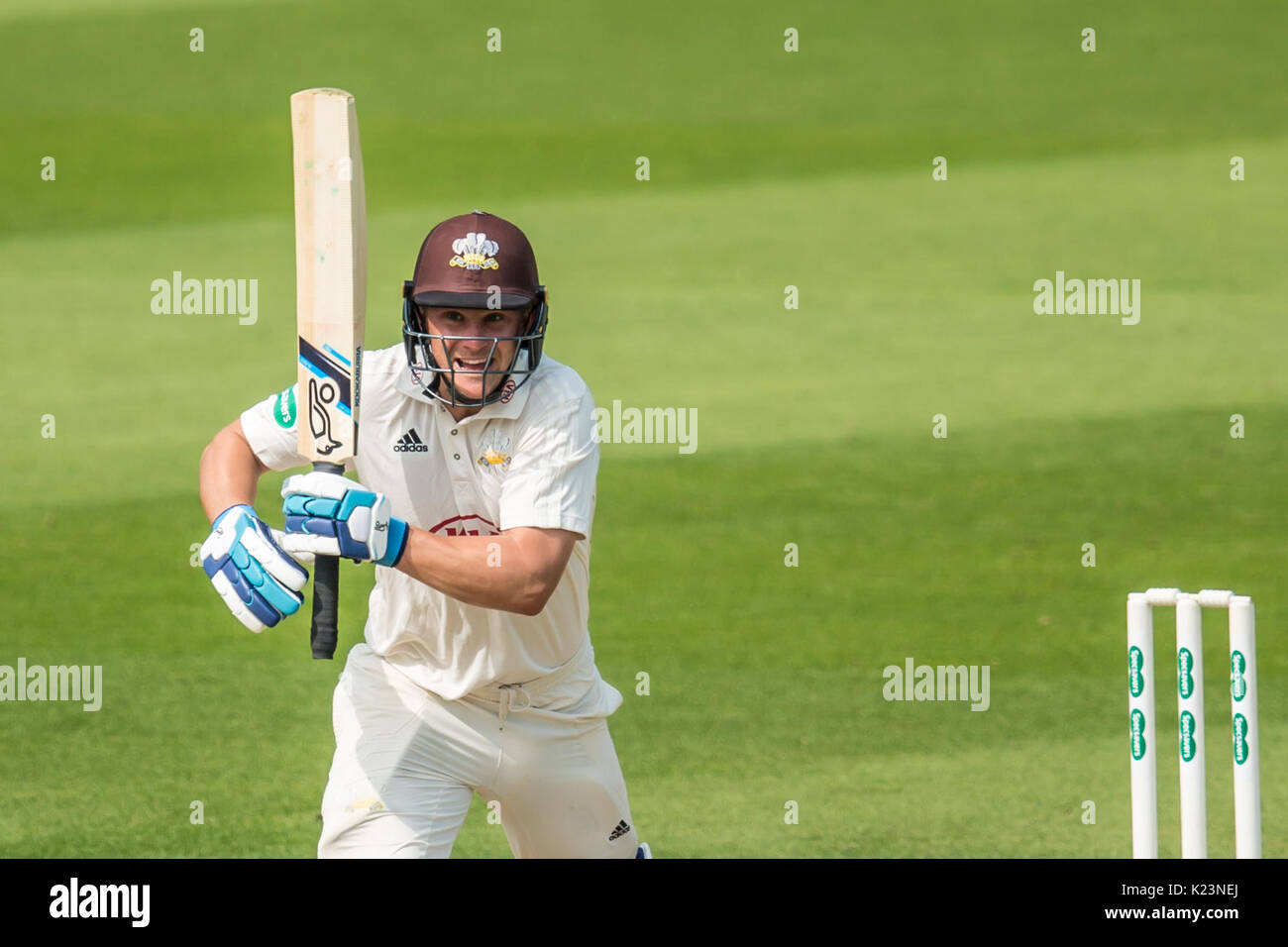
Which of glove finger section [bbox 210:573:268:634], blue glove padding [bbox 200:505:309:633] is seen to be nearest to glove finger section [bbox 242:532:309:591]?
blue glove padding [bbox 200:505:309:633]

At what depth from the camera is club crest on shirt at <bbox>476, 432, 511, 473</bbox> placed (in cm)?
533

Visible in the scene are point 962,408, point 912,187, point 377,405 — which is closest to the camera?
point 377,405

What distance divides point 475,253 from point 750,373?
8564 millimetres

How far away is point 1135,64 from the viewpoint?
2058 centimetres

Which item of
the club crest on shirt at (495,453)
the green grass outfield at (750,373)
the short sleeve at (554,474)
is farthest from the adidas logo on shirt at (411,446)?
the green grass outfield at (750,373)

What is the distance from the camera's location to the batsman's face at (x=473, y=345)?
5270 millimetres

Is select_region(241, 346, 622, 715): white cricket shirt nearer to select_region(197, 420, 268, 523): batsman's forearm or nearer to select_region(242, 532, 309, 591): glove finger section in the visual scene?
select_region(197, 420, 268, 523): batsman's forearm

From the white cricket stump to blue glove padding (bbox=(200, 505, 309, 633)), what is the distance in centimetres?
219

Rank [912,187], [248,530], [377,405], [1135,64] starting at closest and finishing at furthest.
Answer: [248,530] < [377,405] < [912,187] < [1135,64]

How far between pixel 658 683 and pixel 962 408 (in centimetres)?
470

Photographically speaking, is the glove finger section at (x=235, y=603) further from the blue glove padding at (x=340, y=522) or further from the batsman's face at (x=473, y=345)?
the batsman's face at (x=473, y=345)
